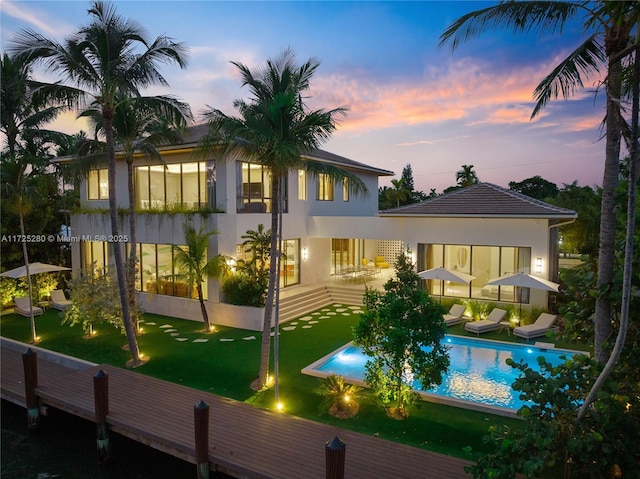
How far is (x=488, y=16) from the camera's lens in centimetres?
706

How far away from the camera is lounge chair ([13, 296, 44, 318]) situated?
59.9ft

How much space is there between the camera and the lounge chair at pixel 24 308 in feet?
59.9

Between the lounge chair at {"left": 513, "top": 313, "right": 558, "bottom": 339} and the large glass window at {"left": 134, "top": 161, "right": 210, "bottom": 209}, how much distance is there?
1293 cm

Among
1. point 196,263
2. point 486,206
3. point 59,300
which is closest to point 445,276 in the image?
point 486,206

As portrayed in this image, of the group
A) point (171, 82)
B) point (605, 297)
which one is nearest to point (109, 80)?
point (171, 82)

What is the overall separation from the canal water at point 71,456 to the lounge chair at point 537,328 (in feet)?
37.3

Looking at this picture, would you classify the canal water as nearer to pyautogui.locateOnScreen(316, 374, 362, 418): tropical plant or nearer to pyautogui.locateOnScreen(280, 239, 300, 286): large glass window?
pyautogui.locateOnScreen(316, 374, 362, 418): tropical plant

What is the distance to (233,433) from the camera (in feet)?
27.4

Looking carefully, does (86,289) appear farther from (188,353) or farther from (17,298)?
(17,298)

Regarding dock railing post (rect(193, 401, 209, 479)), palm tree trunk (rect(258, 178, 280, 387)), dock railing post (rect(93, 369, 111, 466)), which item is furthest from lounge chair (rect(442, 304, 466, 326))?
dock railing post (rect(93, 369, 111, 466))

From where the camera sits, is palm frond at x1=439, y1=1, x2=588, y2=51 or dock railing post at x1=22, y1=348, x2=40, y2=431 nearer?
palm frond at x1=439, y1=1, x2=588, y2=51

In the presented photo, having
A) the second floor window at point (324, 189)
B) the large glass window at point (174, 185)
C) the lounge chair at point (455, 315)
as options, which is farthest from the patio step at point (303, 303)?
the lounge chair at point (455, 315)

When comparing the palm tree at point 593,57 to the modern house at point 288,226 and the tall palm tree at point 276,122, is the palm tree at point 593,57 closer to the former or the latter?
the tall palm tree at point 276,122

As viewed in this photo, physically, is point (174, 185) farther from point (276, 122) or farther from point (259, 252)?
point (276, 122)
